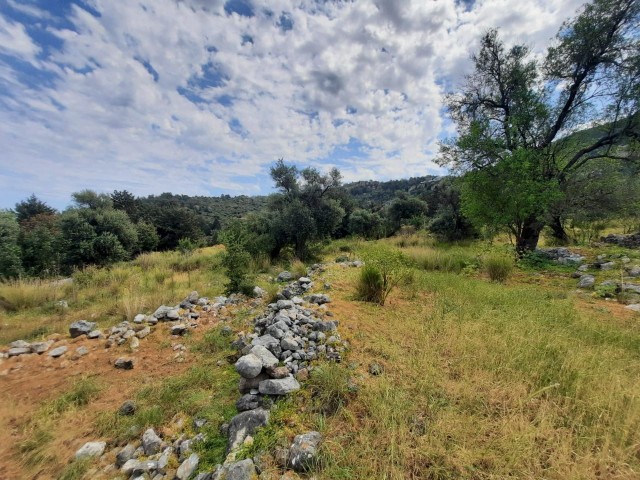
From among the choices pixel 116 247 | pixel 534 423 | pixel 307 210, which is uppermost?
pixel 307 210

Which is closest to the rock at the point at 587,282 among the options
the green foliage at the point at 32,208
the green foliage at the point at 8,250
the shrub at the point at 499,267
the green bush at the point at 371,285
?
the shrub at the point at 499,267

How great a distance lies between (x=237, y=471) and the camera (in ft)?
5.65

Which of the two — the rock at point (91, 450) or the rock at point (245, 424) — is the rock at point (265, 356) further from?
the rock at point (91, 450)

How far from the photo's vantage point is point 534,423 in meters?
1.95

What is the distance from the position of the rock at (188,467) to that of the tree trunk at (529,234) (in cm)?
1123

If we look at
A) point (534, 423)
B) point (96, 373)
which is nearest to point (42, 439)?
point (96, 373)

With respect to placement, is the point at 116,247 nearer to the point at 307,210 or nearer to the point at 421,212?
the point at 307,210

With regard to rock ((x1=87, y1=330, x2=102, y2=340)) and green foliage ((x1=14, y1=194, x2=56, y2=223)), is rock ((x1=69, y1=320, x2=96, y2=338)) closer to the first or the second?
rock ((x1=87, y1=330, x2=102, y2=340))

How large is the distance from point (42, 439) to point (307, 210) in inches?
531

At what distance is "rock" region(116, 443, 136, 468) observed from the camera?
2.14 meters

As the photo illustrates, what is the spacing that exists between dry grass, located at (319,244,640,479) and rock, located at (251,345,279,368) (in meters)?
0.85

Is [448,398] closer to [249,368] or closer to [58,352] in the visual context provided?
[249,368]

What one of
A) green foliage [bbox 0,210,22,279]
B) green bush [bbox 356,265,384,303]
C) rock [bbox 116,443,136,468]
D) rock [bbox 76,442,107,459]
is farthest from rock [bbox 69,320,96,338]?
green foliage [bbox 0,210,22,279]

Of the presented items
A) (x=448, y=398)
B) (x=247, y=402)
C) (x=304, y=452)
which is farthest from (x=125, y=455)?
(x=448, y=398)
